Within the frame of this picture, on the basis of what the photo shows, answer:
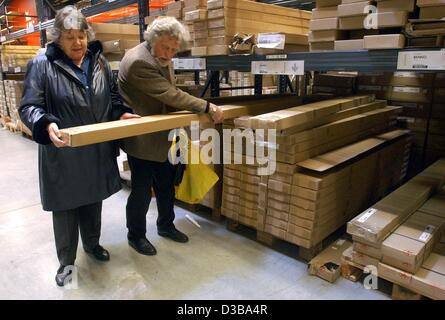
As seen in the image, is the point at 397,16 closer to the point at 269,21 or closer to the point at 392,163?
the point at 269,21

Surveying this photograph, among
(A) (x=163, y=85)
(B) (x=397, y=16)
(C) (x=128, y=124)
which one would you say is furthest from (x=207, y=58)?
(B) (x=397, y=16)

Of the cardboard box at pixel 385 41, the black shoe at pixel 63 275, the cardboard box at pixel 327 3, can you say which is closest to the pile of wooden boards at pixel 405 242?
the cardboard box at pixel 385 41

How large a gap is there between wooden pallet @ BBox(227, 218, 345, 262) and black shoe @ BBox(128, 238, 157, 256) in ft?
2.36

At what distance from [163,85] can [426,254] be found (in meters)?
1.93

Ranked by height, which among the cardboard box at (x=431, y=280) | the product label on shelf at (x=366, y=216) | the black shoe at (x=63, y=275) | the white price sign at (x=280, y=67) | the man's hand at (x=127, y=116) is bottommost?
the black shoe at (x=63, y=275)

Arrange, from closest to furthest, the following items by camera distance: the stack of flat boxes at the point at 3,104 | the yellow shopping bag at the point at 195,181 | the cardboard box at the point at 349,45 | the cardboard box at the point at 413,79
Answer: the cardboard box at the point at 349,45 → the yellow shopping bag at the point at 195,181 → the cardboard box at the point at 413,79 → the stack of flat boxes at the point at 3,104

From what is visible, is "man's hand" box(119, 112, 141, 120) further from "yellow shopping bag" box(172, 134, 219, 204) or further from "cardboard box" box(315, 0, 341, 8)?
"cardboard box" box(315, 0, 341, 8)

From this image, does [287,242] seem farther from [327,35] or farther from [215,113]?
[327,35]

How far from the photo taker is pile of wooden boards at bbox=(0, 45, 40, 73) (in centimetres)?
747

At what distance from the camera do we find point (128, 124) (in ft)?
6.50

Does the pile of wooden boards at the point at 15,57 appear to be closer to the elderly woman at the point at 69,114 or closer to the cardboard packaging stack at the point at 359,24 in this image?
the elderly woman at the point at 69,114

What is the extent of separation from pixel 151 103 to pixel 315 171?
4.10 ft

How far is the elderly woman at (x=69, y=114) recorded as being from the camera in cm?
199

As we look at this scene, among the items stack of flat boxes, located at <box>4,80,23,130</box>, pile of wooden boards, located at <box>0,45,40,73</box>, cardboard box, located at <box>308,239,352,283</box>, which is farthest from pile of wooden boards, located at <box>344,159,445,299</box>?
pile of wooden boards, located at <box>0,45,40,73</box>
